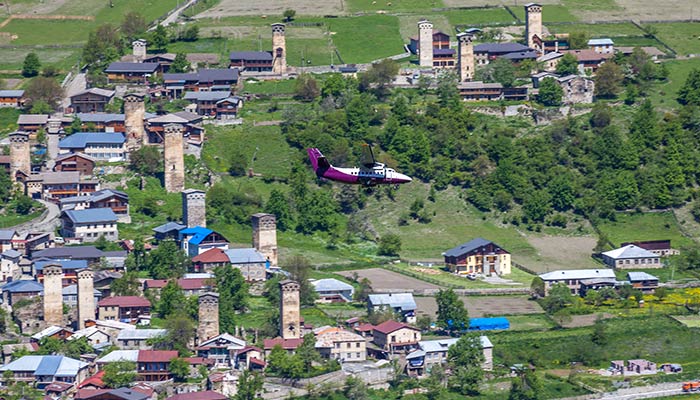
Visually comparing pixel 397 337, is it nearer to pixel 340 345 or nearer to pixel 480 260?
pixel 340 345

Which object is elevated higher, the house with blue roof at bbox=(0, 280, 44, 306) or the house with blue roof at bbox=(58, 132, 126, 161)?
the house with blue roof at bbox=(58, 132, 126, 161)

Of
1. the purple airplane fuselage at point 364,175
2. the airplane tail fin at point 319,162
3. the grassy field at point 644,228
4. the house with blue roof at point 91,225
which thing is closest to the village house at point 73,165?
the house with blue roof at point 91,225

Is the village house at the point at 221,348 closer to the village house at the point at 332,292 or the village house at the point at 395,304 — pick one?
the village house at the point at 332,292

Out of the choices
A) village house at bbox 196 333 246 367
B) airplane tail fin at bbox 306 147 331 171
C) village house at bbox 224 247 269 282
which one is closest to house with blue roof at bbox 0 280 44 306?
village house at bbox 196 333 246 367

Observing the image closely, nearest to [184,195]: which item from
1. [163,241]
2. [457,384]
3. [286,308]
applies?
[163,241]

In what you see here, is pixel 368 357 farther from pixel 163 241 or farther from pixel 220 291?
pixel 163 241

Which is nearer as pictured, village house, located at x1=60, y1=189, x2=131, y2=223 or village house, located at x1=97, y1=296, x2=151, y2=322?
village house, located at x1=97, y1=296, x2=151, y2=322

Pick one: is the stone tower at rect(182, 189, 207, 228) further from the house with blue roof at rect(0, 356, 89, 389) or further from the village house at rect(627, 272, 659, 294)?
the village house at rect(627, 272, 659, 294)

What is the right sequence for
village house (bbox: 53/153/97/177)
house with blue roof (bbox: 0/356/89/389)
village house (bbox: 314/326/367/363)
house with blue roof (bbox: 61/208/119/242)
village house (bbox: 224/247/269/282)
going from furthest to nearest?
1. village house (bbox: 53/153/97/177)
2. house with blue roof (bbox: 61/208/119/242)
3. village house (bbox: 224/247/269/282)
4. village house (bbox: 314/326/367/363)
5. house with blue roof (bbox: 0/356/89/389)
